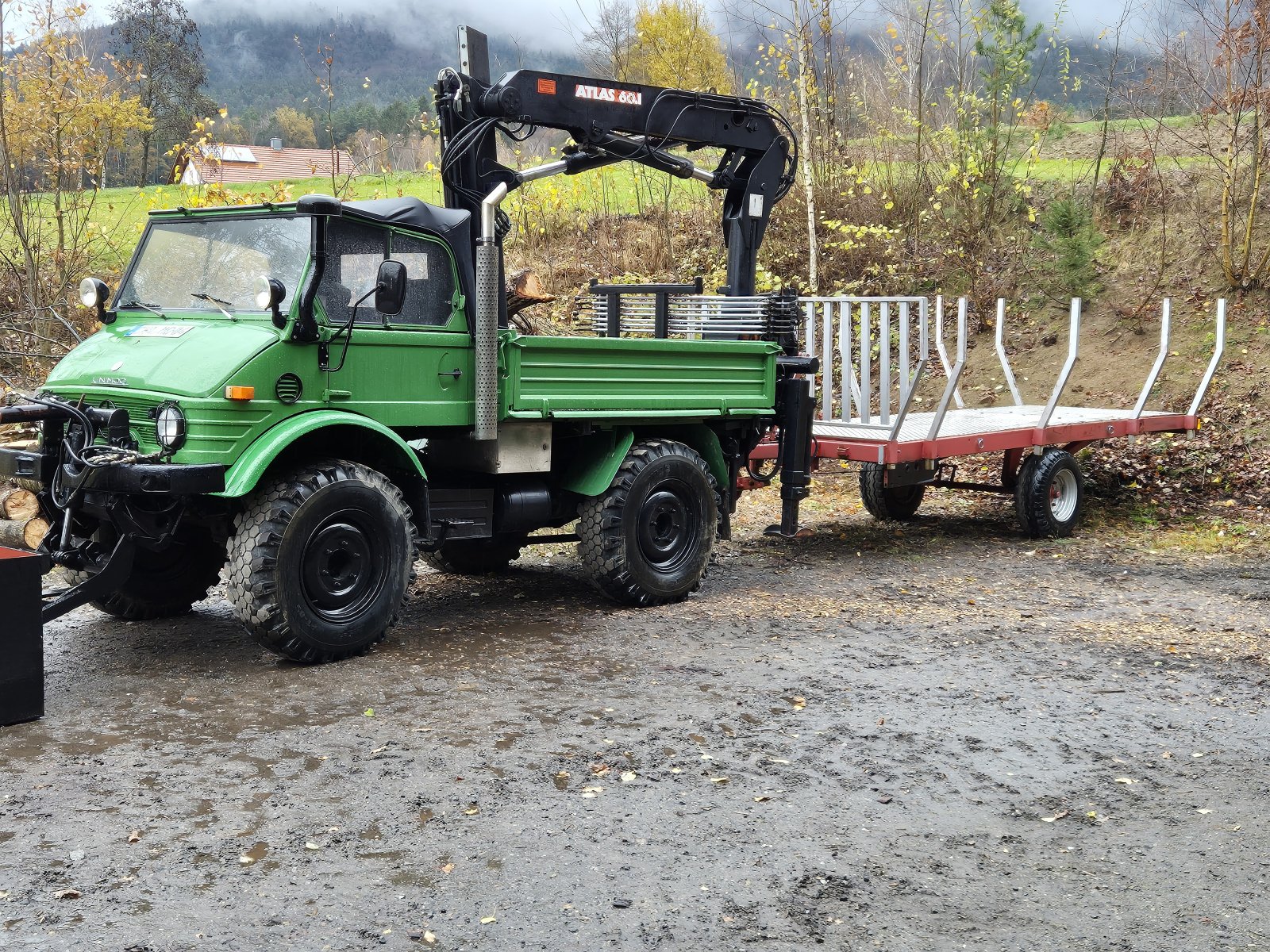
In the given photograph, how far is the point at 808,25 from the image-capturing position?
1595cm

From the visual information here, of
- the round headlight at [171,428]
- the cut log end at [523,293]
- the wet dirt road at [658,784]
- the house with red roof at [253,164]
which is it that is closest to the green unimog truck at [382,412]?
the round headlight at [171,428]

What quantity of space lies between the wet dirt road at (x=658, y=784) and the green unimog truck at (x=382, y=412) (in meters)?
0.50

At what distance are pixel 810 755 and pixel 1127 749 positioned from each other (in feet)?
4.63

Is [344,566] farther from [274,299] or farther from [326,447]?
[274,299]

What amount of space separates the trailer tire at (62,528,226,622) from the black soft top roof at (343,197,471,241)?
2148 mm

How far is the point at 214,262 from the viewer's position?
7254mm

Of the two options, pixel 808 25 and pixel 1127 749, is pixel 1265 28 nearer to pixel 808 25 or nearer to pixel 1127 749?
pixel 808 25

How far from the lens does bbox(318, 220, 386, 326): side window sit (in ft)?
22.9

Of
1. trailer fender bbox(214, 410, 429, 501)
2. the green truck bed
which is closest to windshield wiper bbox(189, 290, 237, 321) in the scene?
trailer fender bbox(214, 410, 429, 501)

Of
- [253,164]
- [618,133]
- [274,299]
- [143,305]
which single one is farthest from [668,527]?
[253,164]

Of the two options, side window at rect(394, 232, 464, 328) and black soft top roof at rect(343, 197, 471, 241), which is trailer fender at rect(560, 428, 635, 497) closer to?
side window at rect(394, 232, 464, 328)

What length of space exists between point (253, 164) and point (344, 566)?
18175 millimetres

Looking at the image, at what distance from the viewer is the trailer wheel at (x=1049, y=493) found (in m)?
11.0

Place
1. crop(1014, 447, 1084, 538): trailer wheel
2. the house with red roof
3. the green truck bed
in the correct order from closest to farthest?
the green truck bed
crop(1014, 447, 1084, 538): trailer wheel
the house with red roof
